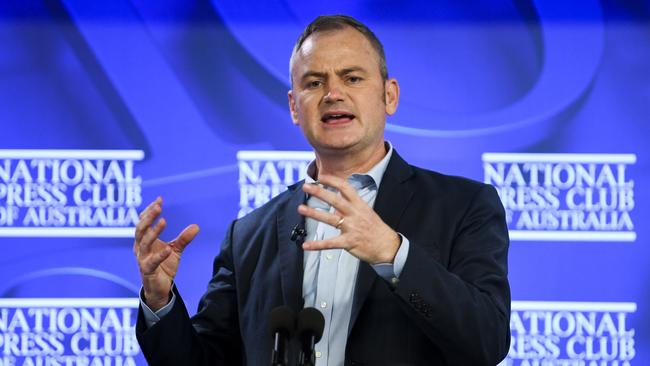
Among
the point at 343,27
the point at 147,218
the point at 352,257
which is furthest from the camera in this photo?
the point at 343,27

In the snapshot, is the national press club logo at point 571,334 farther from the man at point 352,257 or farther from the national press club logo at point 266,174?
the man at point 352,257

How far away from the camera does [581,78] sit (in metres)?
4.37

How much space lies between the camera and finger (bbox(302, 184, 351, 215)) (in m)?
2.25

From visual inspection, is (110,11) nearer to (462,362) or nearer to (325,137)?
(325,137)

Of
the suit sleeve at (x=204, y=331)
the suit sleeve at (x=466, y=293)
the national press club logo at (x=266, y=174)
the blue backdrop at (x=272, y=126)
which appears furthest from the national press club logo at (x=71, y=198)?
the suit sleeve at (x=466, y=293)

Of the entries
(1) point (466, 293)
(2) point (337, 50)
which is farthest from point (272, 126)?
(1) point (466, 293)

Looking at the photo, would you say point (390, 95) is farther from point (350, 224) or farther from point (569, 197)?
point (569, 197)

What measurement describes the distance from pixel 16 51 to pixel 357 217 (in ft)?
8.88

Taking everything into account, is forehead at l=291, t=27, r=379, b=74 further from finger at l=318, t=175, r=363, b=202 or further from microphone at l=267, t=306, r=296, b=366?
microphone at l=267, t=306, r=296, b=366

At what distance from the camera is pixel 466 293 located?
243 centimetres

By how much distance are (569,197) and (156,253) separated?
2.26 metres

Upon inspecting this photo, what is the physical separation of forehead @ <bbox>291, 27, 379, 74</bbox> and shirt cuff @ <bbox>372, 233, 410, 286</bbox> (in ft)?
2.52

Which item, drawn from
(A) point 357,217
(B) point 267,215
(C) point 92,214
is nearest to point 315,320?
(A) point 357,217

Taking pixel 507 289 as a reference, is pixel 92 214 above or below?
above
